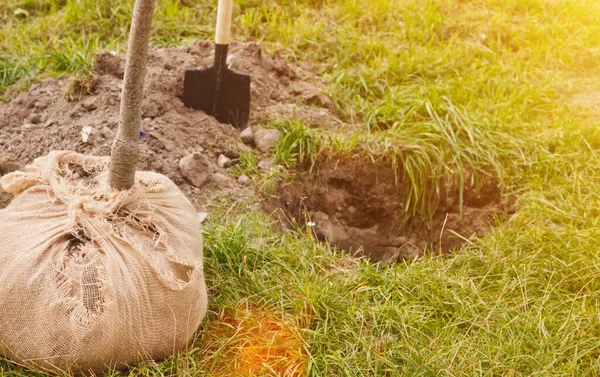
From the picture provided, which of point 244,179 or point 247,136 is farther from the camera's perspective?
point 247,136

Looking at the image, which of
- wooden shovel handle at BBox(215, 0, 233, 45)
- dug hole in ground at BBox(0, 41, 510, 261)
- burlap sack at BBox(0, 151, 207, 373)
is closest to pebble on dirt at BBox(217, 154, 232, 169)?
dug hole in ground at BBox(0, 41, 510, 261)

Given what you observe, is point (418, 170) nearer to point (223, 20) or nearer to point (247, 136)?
point (247, 136)

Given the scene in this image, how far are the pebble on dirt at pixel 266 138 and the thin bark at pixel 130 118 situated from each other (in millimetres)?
1131

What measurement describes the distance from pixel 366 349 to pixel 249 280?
50 centimetres

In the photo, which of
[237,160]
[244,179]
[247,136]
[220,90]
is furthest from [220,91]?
[244,179]

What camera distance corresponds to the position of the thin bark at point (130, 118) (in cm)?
218

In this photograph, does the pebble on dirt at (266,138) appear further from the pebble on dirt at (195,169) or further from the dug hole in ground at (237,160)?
the pebble on dirt at (195,169)

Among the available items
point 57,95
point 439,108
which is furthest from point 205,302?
point 439,108

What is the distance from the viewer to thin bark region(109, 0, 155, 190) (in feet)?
7.14

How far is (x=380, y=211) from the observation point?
3457 mm

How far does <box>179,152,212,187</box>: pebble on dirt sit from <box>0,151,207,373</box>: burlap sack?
2.16 feet

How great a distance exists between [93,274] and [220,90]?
154 centimetres

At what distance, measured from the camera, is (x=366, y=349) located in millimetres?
2254

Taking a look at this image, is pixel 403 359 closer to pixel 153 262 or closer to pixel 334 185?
pixel 153 262
